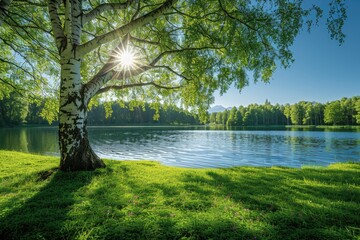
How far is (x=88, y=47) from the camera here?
23.3 feet

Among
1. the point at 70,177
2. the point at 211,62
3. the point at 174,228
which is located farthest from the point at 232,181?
the point at 211,62

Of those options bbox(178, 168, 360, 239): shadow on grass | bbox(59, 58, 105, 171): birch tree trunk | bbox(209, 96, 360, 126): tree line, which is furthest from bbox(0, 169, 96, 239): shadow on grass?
bbox(209, 96, 360, 126): tree line

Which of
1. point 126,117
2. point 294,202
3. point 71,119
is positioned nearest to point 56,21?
point 71,119

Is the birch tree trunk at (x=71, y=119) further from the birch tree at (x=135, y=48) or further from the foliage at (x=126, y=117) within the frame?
the foliage at (x=126, y=117)

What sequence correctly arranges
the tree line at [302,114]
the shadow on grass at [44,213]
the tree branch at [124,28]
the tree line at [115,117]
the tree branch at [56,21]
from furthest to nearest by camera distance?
the tree line at [302,114]
the tree line at [115,117]
the tree branch at [56,21]
the tree branch at [124,28]
the shadow on grass at [44,213]

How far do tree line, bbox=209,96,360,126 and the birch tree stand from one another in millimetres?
107250

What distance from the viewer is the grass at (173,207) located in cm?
350

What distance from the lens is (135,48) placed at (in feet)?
38.2

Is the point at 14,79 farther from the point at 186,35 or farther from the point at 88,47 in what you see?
the point at 186,35

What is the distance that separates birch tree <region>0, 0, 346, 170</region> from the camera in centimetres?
717

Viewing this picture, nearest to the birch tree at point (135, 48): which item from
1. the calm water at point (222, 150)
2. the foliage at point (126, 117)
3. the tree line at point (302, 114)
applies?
the calm water at point (222, 150)

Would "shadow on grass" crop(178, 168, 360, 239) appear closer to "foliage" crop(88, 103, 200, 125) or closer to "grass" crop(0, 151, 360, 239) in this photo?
"grass" crop(0, 151, 360, 239)

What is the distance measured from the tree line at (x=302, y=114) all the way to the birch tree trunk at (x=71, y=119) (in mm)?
111770

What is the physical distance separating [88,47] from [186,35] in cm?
418
